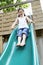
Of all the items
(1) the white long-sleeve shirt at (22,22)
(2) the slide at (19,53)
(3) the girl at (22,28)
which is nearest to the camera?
(2) the slide at (19,53)

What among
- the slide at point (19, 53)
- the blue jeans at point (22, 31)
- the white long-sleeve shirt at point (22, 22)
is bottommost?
the slide at point (19, 53)

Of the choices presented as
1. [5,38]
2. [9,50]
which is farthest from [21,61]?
[5,38]

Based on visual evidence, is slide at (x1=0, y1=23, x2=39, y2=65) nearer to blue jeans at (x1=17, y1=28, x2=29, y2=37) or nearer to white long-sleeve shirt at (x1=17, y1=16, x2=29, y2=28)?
blue jeans at (x1=17, y1=28, x2=29, y2=37)

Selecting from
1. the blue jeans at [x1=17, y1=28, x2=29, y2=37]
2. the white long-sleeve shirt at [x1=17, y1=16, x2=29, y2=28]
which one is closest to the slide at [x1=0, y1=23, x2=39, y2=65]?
the blue jeans at [x1=17, y1=28, x2=29, y2=37]

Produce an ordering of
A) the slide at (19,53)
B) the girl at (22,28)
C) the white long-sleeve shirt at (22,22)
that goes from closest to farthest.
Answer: the slide at (19,53), the girl at (22,28), the white long-sleeve shirt at (22,22)

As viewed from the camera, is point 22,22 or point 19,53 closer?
point 19,53

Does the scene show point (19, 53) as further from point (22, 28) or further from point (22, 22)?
point (22, 22)

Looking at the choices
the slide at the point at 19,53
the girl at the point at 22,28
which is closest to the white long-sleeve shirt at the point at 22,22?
the girl at the point at 22,28

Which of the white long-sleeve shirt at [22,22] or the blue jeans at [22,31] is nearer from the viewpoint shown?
the blue jeans at [22,31]

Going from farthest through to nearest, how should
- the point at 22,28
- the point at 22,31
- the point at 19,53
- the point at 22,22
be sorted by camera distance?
1. the point at 22,22
2. the point at 22,28
3. the point at 22,31
4. the point at 19,53

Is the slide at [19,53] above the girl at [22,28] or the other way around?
the other way around

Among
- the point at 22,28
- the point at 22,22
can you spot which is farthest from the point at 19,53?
the point at 22,22

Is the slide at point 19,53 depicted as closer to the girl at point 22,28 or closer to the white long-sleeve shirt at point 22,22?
the girl at point 22,28

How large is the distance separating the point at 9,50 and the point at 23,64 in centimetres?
40
